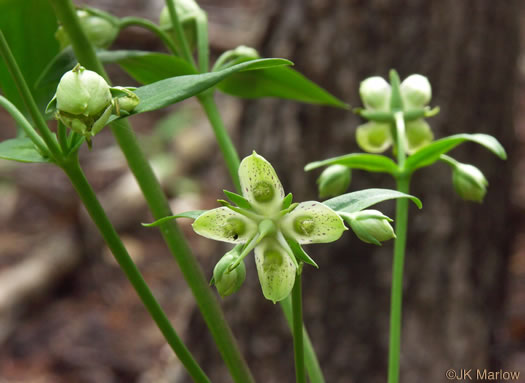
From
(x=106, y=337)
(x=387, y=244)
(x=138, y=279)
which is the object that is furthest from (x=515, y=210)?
(x=138, y=279)

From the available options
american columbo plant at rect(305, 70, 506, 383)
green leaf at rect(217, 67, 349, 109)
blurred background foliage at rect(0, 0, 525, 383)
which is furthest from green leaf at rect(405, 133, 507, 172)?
blurred background foliage at rect(0, 0, 525, 383)

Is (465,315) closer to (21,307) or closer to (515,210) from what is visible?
(515,210)

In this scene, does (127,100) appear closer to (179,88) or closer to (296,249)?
(179,88)

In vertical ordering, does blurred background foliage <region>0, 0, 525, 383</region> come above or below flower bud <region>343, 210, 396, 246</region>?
below

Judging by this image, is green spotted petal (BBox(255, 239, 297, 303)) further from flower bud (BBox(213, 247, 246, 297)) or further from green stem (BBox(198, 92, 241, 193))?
green stem (BBox(198, 92, 241, 193))

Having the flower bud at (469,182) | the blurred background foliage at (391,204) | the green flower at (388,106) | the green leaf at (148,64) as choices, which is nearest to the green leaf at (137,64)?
the green leaf at (148,64)

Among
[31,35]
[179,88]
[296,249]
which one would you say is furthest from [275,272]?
[31,35]
